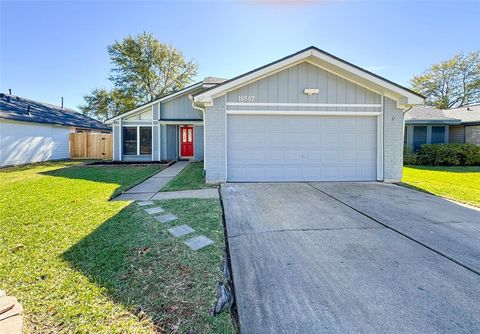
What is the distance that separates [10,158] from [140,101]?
16.8 m

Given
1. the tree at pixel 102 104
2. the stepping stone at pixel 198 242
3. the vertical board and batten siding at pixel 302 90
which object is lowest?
the stepping stone at pixel 198 242

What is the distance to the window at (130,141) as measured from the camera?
15.6 m

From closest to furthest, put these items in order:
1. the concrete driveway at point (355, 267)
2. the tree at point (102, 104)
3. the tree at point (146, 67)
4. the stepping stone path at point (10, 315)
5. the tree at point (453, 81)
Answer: the stepping stone path at point (10, 315)
the concrete driveway at point (355, 267)
the tree at point (146, 67)
the tree at point (453, 81)
the tree at point (102, 104)

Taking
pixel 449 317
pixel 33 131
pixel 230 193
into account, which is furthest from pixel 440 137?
pixel 33 131

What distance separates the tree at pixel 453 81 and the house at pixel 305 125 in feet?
99.7

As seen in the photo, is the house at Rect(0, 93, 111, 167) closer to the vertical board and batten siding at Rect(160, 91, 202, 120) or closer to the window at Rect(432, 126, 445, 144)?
the vertical board and batten siding at Rect(160, 91, 202, 120)

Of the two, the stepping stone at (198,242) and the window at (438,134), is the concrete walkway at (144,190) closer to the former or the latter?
the stepping stone at (198,242)

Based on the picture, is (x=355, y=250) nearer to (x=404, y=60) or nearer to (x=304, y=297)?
(x=304, y=297)

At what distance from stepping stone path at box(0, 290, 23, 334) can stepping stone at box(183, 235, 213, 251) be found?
5.67 ft

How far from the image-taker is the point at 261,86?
7.82 metres

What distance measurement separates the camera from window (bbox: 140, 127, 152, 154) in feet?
51.1

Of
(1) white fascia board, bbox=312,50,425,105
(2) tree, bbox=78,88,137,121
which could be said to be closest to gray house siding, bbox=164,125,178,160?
(1) white fascia board, bbox=312,50,425,105

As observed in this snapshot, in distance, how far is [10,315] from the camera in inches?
79.2

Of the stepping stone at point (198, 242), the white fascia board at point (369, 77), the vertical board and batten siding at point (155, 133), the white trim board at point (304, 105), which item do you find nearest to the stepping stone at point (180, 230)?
the stepping stone at point (198, 242)
